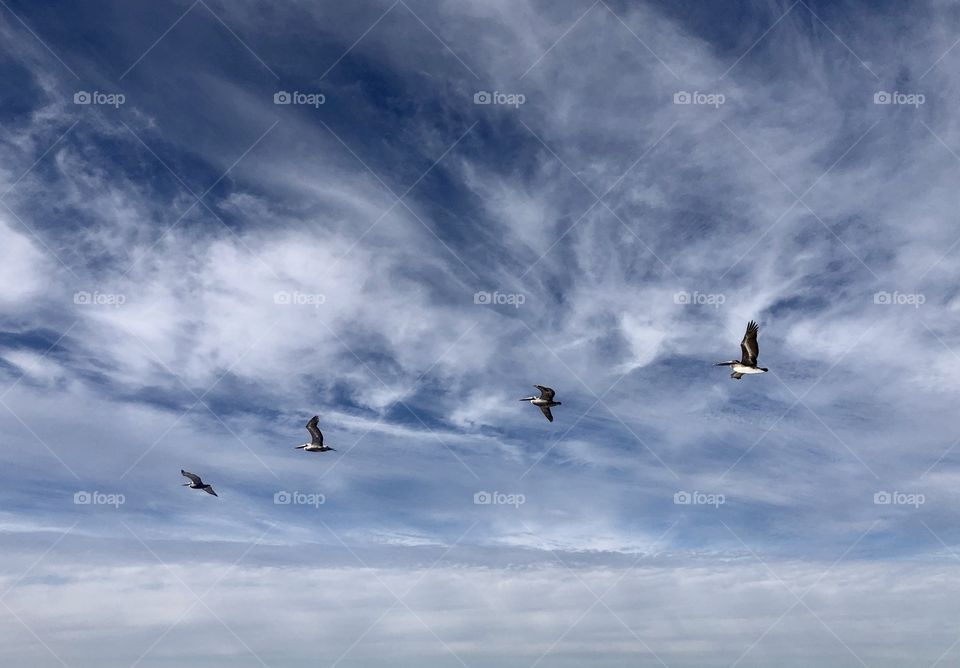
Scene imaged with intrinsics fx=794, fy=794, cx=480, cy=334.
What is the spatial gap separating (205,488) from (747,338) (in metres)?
65.0

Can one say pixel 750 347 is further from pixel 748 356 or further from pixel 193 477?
pixel 193 477

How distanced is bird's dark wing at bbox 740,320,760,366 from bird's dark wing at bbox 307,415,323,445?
49.4m

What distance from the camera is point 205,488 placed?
95.9 metres

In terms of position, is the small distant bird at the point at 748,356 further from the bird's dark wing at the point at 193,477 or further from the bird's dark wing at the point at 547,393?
the bird's dark wing at the point at 193,477

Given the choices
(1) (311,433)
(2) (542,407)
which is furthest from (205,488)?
(2) (542,407)

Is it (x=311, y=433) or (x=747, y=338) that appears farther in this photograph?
(x=311, y=433)

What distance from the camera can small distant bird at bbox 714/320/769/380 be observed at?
81375mm

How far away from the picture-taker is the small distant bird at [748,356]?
81.4 meters

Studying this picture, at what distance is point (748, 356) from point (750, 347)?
1138mm

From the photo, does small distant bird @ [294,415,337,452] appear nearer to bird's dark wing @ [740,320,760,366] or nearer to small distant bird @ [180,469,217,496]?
small distant bird @ [180,469,217,496]

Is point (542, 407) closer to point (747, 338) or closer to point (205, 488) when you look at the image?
point (747, 338)

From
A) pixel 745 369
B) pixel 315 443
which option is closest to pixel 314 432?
pixel 315 443

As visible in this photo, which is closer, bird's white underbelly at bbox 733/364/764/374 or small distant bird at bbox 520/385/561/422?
bird's white underbelly at bbox 733/364/764/374

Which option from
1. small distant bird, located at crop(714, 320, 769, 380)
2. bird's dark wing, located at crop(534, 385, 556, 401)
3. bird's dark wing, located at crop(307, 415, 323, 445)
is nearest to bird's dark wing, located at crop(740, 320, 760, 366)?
small distant bird, located at crop(714, 320, 769, 380)
